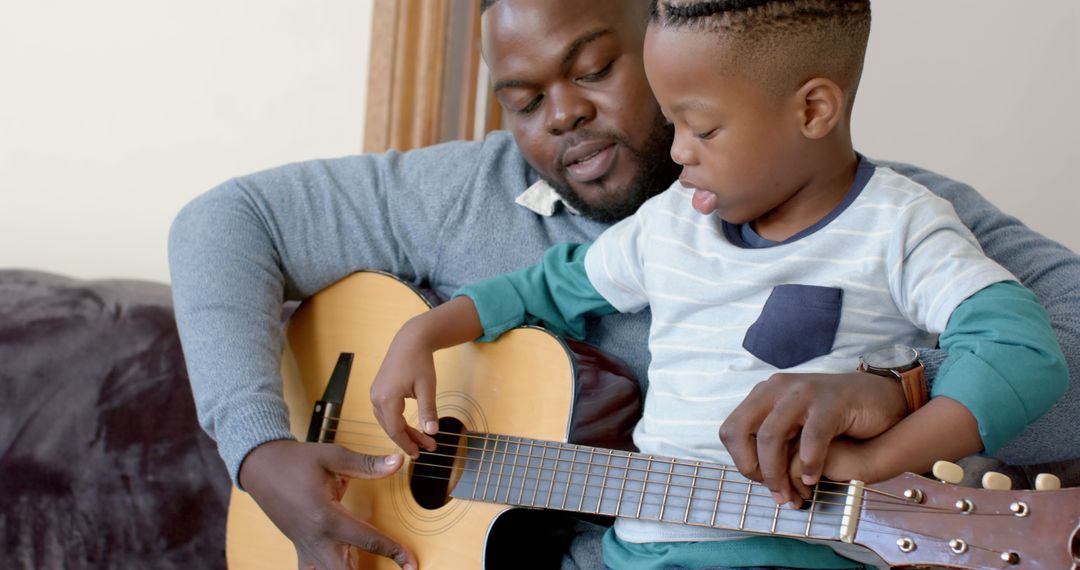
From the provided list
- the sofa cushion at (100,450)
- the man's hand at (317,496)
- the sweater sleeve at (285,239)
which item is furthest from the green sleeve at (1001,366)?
the sofa cushion at (100,450)

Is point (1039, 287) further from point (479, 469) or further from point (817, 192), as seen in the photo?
point (479, 469)

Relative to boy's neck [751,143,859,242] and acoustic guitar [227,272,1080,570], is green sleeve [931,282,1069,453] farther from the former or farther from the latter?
boy's neck [751,143,859,242]

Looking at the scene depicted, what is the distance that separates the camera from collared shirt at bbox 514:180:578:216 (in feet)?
5.34

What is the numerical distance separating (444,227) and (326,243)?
18 cm

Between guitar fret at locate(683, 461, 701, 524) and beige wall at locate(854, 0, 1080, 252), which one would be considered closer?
guitar fret at locate(683, 461, 701, 524)

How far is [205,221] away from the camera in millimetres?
1675

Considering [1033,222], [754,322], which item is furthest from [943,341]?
[1033,222]

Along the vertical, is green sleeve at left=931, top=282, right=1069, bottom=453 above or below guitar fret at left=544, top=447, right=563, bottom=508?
above

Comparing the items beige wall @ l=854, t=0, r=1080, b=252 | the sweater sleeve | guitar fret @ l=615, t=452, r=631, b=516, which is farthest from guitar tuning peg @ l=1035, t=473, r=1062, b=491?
beige wall @ l=854, t=0, r=1080, b=252

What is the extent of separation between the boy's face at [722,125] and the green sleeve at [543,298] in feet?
1.05

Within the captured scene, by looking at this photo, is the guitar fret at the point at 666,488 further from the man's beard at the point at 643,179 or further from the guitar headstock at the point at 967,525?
the man's beard at the point at 643,179

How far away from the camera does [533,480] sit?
4.28 ft

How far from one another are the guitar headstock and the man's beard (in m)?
0.65

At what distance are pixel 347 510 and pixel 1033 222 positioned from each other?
154 cm
